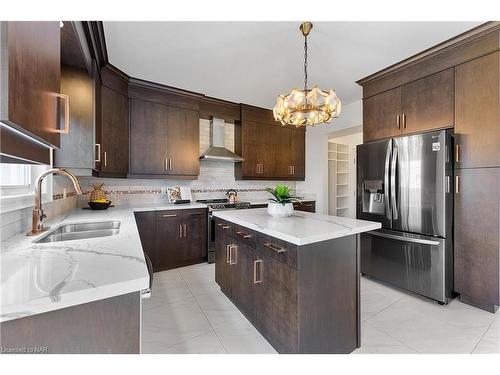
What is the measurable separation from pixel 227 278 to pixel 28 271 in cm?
168

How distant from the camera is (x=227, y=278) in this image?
2252mm

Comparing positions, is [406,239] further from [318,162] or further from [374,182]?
[318,162]

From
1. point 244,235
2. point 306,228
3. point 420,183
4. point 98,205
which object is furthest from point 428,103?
point 98,205

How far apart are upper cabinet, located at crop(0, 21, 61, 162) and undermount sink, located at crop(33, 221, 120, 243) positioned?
871mm

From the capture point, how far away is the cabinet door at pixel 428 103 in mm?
2336

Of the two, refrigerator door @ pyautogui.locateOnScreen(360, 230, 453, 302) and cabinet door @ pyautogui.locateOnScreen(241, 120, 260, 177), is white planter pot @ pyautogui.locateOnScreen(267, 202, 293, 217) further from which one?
cabinet door @ pyautogui.locateOnScreen(241, 120, 260, 177)

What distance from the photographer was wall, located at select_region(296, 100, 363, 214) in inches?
Result: 175

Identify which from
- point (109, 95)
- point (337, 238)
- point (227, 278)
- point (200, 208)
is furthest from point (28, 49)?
point (200, 208)

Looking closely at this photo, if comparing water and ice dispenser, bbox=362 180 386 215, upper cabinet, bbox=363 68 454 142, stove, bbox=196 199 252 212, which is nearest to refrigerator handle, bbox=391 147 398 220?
water and ice dispenser, bbox=362 180 386 215

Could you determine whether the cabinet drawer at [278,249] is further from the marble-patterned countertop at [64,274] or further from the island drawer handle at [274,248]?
the marble-patterned countertop at [64,274]

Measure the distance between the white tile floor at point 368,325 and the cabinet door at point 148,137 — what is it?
1.68 metres

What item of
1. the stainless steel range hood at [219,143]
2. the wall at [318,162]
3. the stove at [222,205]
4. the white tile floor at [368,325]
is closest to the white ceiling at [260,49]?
the stainless steel range hood at [219,143]

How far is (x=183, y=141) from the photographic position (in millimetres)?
3561
